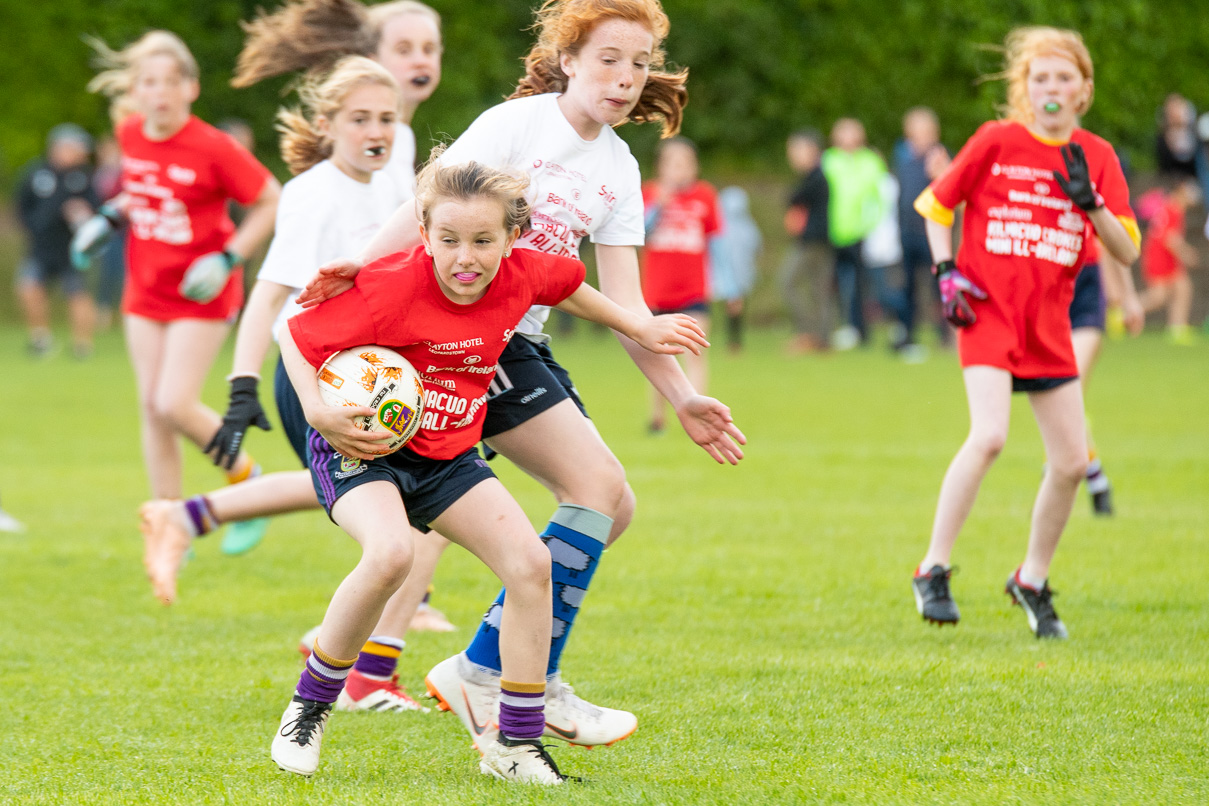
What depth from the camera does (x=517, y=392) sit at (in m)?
4.07

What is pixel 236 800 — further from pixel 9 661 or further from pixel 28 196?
pixel 28 196

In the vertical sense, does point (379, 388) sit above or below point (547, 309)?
below

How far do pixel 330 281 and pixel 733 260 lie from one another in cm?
1676

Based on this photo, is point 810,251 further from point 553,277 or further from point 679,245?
point 553,277

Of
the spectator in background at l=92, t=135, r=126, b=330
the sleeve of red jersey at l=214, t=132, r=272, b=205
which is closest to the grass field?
the sleeve of red jersey at l=214, t=132, r=272, b=205

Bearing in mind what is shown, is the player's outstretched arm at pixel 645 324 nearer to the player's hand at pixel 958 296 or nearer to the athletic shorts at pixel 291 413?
the athletic shorts at pixel 291 413

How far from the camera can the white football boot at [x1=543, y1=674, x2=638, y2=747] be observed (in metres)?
3.94

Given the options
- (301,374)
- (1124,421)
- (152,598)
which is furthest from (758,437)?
(301,374)

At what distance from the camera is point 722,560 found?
22.2 ft

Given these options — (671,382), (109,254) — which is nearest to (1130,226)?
(671,382)

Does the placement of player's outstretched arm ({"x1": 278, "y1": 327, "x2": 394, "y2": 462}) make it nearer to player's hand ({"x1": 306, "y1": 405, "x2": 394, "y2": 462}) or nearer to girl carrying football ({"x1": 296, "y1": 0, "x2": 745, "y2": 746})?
player's hand ({"x1": 306, "y1": 405, "x2": 394, "y2": 462})

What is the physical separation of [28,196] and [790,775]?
58.8 ft

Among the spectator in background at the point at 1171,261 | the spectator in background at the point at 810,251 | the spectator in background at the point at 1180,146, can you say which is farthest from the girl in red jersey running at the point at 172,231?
the spectator in background at the point at 1180,146

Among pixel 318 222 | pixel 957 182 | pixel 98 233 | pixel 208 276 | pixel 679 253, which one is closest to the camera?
pixel 318 222
